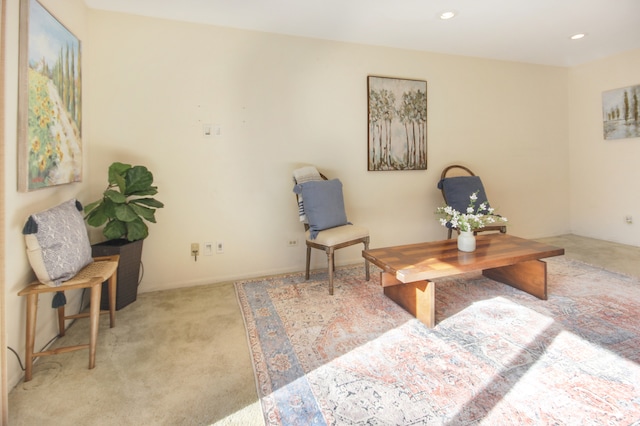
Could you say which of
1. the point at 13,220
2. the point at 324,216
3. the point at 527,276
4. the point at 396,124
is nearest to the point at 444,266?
the point at 527,276

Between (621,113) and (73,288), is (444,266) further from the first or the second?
(621,113)

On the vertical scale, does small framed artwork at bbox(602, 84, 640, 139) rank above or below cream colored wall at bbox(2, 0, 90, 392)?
above

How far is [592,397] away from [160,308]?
2647 millimetres

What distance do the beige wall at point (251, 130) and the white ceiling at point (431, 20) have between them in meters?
0.15

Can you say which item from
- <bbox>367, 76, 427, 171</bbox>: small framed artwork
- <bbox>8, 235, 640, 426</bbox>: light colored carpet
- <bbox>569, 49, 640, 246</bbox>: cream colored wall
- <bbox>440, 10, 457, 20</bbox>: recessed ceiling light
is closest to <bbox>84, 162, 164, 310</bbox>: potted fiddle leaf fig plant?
<bbox>8, 235, 640, 426</bbox>: light colored carpet

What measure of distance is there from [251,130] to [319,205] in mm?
992

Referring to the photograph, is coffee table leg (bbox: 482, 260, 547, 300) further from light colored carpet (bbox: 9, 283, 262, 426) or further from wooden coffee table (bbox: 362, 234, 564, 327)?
light colored carpet (bbox: 9, 283, 262, 426)

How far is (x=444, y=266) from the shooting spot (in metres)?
2.18

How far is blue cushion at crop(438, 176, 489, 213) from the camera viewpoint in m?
3.64

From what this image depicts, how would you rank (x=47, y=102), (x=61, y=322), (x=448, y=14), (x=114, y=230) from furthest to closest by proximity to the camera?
1. (x=448, y=14)
2. (x=114, y=230)
3. (x=61, y=322)
4. (x=47, y=102)

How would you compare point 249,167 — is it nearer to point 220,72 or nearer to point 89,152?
point 220,72

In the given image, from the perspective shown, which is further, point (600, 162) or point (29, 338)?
point (600, 162)

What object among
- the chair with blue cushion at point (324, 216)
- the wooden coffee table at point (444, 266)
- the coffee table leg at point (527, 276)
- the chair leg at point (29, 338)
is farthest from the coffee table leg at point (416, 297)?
the chair leg at point (29, 338)

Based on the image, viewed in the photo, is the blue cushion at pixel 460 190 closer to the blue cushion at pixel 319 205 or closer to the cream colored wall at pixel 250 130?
the cream colored wall at pixel 250 130
